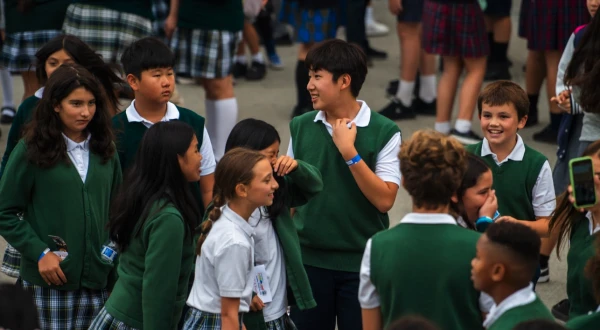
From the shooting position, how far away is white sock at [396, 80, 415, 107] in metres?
8.00

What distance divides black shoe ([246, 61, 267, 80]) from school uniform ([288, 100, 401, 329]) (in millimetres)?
5429

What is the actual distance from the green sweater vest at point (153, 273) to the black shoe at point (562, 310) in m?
2.08

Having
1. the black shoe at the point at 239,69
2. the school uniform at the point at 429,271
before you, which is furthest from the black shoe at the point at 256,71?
the school uniform at the point at 429,271

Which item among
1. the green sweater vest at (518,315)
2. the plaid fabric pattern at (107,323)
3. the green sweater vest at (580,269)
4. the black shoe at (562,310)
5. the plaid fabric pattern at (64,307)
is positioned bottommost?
the black shoe at (562,310)

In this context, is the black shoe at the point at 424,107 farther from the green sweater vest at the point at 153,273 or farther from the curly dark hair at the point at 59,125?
the green sweater vest at the point at 153,273

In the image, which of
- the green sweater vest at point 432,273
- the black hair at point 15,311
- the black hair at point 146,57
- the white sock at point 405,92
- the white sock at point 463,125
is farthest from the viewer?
the white sock at point 405,92

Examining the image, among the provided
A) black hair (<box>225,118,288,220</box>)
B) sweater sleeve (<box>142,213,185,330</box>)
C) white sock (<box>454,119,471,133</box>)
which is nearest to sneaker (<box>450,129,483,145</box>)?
white sock (<box>454,119,471,133</box>)

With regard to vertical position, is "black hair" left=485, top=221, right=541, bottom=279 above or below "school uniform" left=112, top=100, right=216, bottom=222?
above

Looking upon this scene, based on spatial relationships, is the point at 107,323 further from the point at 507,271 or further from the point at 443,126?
the point at 443,126

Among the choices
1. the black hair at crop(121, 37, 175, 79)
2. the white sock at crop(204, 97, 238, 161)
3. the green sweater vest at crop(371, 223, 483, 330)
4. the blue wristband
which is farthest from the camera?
the white sock at crop(204, 97, 238, 161)

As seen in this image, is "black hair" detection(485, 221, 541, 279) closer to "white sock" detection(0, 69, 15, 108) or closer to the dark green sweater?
the dark green sweater

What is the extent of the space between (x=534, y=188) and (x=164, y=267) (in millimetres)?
1545

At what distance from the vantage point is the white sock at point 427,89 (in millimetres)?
8266

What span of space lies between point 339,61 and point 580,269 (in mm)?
1313
